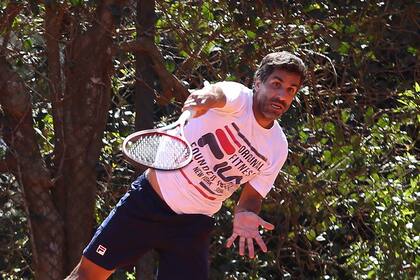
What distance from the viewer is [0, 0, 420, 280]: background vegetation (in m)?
6.27

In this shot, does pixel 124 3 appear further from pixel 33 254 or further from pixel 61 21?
pixel 33 254

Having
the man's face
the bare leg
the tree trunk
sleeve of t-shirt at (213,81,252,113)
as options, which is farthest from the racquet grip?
the tree trunk

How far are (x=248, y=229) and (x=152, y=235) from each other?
53 cm

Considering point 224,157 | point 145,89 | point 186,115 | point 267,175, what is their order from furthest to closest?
point 145,89 < point 267,175 < point 224,157 < point 186,115

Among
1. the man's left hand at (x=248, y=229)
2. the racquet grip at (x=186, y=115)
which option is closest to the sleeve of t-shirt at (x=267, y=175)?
the man's left hand at (x=248, y=229)

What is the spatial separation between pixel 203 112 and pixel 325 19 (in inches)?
77.9

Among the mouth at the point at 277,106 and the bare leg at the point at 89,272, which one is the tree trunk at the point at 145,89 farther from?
the mouth at the point at 277,106

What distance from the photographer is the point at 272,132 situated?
4969mm

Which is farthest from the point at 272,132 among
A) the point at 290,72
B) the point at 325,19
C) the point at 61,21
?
the point at 61,21

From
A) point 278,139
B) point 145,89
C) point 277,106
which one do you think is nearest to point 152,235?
point 278,139

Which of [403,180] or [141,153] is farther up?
[141,153]

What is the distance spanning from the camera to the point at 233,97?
15.6 feet

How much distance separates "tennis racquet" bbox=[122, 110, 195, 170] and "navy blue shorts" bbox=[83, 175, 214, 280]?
1.25 feet

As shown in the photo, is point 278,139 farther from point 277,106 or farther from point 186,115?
point 186,115
